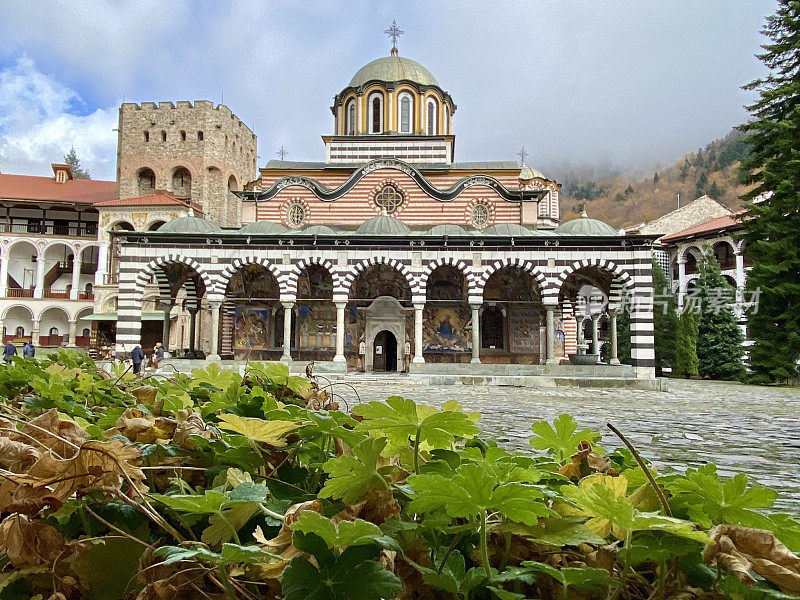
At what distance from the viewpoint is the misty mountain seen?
8888cm

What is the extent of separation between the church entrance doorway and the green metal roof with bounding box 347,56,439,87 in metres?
12.1

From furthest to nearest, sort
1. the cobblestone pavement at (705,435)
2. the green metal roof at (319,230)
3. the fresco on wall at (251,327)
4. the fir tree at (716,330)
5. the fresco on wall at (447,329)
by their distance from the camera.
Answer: the fir tree at (716,330), the fresco on wall at (251,327), the fresco on wall at (447,329), the green metal roof at (319,230), the cobblestone pavement at (705,435)

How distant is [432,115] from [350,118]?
3859 mm

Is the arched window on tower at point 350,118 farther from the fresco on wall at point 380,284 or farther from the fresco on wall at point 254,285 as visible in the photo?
the fresco on wall at point 254,285

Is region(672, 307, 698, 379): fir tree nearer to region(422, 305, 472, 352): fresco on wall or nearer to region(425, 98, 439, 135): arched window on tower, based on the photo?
region(422, 305, 472, 352): fresco on wall

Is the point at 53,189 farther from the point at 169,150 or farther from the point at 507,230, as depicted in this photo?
the point at 507,230

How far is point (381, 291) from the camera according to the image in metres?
22.6

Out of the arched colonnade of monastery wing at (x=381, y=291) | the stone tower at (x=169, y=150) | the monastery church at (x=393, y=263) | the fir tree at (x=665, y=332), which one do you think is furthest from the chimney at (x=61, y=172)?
the fir tree at (x=665, y=332)

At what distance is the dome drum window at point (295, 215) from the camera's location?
931 inches

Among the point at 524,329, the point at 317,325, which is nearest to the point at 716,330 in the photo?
the point at 524,329

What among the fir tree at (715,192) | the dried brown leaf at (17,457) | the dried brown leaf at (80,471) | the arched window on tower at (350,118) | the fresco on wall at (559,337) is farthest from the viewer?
the fir tree at (715,192)

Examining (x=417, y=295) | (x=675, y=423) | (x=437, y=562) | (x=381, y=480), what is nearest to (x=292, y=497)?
(x=381, y=480)

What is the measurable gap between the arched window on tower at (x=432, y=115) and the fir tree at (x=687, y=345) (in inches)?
561

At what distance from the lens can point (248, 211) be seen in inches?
935
